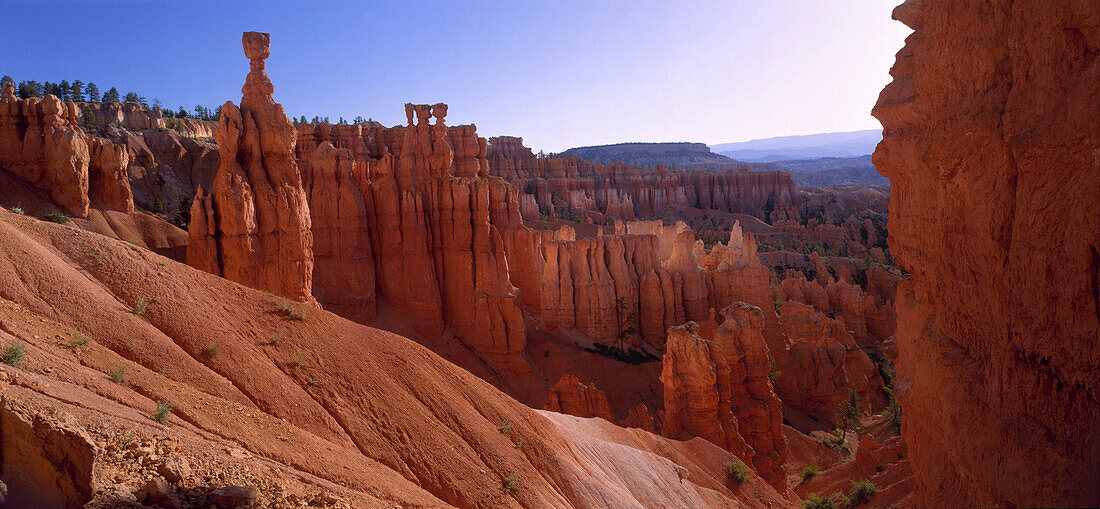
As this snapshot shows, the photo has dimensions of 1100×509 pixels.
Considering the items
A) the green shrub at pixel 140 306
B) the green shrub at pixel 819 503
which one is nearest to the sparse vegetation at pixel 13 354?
the green shrub at pixel 140 306

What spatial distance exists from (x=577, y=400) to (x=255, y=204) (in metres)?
14.2

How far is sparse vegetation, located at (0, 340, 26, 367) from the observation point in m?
7.27

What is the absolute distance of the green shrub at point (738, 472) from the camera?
19328 mm

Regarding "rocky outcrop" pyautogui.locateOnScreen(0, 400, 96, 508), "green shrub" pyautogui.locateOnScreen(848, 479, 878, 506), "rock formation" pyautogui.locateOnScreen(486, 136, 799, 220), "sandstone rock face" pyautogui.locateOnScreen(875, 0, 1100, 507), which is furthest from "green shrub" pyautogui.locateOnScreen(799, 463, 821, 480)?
"rock formation" pyautogui.locateOnScreen(486, 136, 799, 220)

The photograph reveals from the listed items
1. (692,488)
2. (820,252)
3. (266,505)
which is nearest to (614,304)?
(692,488)

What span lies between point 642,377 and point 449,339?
10.3 meters

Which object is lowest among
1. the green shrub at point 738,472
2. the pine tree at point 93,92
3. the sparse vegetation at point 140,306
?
the green shrub at point 738,472

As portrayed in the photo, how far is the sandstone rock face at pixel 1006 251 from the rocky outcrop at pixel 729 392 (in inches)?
583

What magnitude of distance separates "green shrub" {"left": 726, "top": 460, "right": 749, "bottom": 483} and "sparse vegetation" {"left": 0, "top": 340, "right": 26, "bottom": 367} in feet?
57.7

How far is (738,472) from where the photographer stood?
19.4m

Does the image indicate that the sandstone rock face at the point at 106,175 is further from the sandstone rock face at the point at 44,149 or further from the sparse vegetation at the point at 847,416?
the sparse vegetation at the point at 847,416

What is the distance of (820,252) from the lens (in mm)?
74312

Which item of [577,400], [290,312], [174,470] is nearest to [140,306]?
[290,312]

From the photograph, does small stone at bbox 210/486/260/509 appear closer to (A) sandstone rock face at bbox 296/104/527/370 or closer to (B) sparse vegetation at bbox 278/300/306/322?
(B) sparse vegetation at bbox 278/300/306/322
